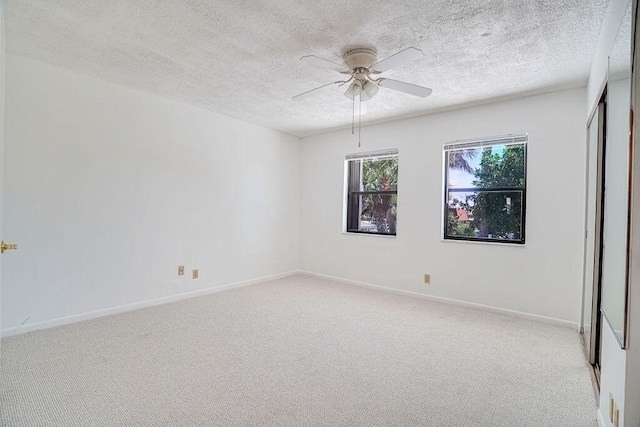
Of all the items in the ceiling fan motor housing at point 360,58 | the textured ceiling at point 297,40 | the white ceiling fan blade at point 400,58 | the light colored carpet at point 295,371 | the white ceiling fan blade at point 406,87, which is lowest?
the light colored carpet at point 295,371

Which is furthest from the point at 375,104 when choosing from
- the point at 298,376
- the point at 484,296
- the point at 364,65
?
the point at 298,376

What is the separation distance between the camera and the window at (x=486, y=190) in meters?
3.58

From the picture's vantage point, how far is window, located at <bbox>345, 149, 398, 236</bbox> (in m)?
4.63

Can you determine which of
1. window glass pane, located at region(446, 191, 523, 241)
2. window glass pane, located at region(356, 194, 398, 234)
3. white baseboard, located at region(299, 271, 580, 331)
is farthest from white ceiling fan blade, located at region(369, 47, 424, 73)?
white baseboard, located at region(299, 271, 580, 331)

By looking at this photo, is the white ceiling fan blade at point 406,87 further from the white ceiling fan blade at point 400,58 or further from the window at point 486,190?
the window at point 486,190

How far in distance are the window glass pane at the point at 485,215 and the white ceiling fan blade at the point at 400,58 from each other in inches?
89.7

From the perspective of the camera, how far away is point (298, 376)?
7.25 feet

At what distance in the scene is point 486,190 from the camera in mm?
3758

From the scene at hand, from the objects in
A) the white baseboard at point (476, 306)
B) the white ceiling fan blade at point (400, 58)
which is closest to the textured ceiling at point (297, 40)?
the white ceiling fan blade at point (400, 58)

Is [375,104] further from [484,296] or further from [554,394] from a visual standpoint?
[554,394]

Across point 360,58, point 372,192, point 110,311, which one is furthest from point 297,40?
point 110,311

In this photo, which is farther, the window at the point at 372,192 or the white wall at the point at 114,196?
the window at the point at 372,192

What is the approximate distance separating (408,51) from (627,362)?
183cm

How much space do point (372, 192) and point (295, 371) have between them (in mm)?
3090
